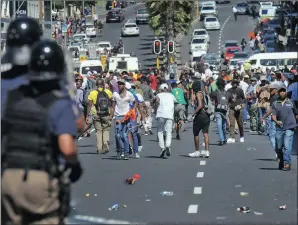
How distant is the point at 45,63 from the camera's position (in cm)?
648

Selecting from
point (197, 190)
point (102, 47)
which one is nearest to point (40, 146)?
point (197, 190)

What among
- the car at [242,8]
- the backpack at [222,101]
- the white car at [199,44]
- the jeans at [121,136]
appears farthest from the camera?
the car at [242,8]

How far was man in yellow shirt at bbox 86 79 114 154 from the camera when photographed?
20781 mm

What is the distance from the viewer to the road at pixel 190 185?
39.3 feet

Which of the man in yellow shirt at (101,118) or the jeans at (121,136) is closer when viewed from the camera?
the jeans at (121,136)

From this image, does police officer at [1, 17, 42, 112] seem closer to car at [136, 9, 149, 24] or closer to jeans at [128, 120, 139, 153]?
jeans at [128, 120, 139, 153]

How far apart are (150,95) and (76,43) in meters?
43.1

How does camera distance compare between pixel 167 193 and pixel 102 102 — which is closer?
pixel 167 193

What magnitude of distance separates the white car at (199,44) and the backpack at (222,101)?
4864 centimetres

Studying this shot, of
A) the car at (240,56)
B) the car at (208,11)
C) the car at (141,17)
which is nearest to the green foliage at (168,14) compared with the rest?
the car at (240,56)

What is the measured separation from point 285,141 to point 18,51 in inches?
405

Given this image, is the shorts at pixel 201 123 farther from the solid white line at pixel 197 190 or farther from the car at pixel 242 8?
the car at pixel 242 8

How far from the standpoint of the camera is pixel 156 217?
11.9m

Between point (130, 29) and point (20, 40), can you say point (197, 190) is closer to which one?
point (20, 40)
